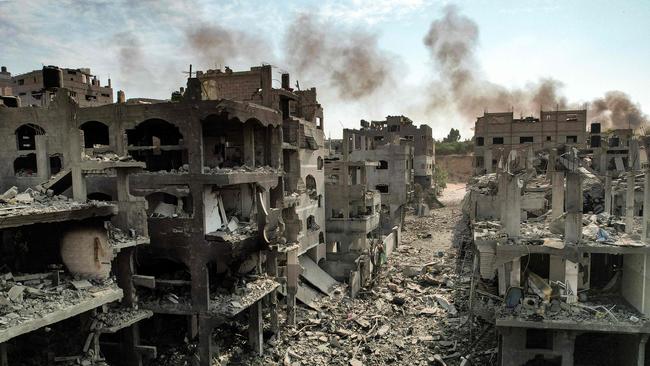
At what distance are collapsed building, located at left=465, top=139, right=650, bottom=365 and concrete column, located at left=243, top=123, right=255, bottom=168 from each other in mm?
10245

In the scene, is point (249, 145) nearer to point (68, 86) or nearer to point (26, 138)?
point (26, 138)

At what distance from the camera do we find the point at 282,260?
70.5 feet

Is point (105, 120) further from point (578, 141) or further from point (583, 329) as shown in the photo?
point (578, 141)

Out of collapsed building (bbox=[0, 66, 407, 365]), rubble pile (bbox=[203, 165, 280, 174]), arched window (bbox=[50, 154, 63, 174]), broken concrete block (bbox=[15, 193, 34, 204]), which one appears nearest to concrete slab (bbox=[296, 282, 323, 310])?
collapsed building (bbox=[0, 66, 407, 365])

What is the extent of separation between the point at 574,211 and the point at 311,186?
16.9m

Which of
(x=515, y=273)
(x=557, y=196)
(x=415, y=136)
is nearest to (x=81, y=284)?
(x=515, y=273)

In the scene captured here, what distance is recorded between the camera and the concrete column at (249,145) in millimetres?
19562

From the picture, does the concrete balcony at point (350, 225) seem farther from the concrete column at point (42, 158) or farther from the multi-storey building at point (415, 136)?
the multi-storey building at point (415, 136)

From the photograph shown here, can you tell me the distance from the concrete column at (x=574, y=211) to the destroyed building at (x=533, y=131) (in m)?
27.2

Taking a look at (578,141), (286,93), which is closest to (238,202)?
(286,93)

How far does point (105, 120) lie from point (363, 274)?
16.7 m

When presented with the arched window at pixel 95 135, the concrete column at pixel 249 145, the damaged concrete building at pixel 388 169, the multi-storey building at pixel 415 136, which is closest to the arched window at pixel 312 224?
the concrete column at pixel 249 145

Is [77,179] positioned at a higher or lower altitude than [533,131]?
lower

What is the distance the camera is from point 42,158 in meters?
16.3
